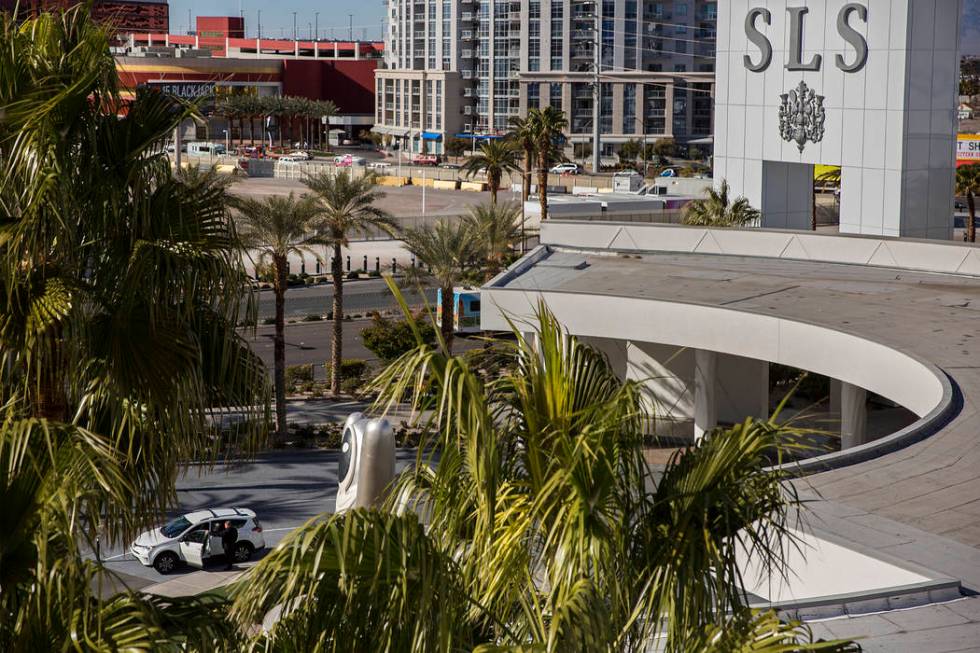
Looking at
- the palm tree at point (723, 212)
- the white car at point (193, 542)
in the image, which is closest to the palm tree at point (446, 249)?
the palm tree at point (723, 212)

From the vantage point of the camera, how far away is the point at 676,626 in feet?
17.6

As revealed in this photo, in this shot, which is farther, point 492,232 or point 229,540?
point 492,232

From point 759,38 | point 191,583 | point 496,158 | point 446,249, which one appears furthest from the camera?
point 496,158

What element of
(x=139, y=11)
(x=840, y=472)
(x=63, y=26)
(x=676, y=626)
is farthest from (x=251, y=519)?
(x=139, y=11)

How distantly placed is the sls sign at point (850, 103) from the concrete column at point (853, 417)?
16365 millimetres

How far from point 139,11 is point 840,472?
151002 mm

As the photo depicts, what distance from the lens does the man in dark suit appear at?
24281 mm

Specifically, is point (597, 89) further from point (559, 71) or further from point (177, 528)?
point (177, 528)

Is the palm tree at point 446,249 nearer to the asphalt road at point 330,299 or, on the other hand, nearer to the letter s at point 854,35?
the asphalt road at point 330,299

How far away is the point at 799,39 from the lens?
138 ft

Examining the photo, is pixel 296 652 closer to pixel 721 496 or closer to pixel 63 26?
pixel 721 496

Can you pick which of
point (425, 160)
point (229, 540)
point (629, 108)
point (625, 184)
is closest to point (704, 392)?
point (229, 540)

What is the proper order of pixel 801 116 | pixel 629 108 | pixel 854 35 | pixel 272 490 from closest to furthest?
pixel 272 490 < pixel 854 35 < pixel 801 116 < pixel 629 108

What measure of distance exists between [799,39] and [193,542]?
26.8 m
